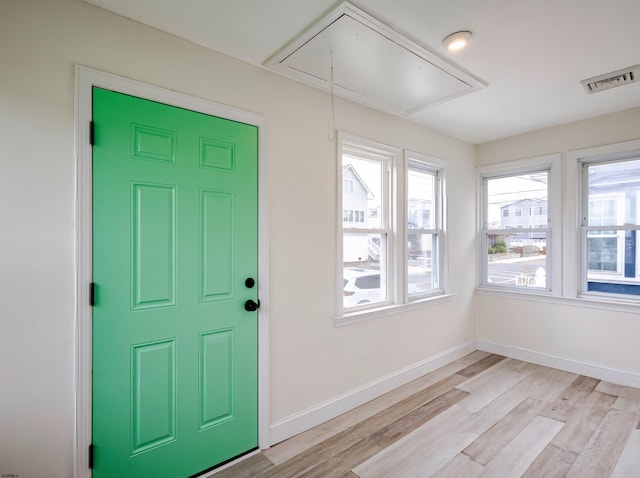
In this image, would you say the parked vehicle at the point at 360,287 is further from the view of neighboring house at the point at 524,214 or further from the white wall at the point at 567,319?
the view of neighboring house at the point at 524,214

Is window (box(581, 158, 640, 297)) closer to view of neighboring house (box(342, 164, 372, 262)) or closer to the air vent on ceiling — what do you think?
the air vent on ceiling

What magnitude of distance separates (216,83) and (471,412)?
310 centimetres

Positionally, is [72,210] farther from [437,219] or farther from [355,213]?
[437,219]

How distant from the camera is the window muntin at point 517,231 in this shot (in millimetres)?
3660

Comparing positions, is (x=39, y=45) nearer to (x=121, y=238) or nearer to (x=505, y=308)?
(x=121, y=238)

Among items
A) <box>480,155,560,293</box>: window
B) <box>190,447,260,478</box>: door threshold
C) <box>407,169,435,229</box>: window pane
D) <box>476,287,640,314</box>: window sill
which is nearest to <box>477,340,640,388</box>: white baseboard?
<box>476,287,640,314</box>: window sill

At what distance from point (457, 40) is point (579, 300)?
→ 9.89 feet

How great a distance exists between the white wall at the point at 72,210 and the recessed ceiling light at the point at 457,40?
92 cm

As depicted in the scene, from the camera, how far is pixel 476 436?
2309mm

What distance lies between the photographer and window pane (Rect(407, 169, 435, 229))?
340cm

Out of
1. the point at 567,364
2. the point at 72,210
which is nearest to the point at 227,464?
the point at 72,210

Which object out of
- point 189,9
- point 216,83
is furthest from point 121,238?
point 189,9

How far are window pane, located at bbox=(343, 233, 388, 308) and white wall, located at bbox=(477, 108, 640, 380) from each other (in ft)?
6.13

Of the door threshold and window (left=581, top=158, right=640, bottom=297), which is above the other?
window (left=581, top=158, right=640, bottom=297)
